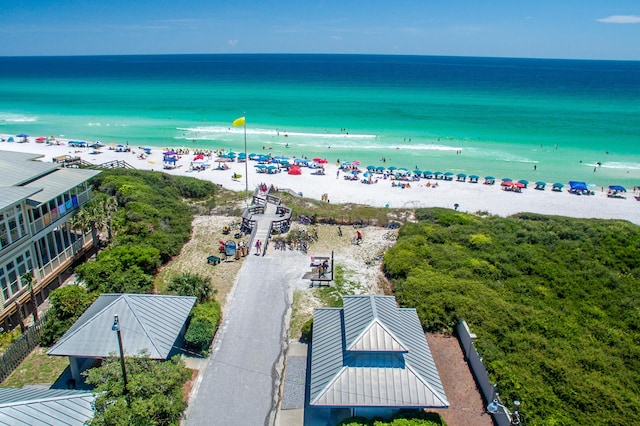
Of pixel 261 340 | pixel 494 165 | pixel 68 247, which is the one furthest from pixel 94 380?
pixel 494 165

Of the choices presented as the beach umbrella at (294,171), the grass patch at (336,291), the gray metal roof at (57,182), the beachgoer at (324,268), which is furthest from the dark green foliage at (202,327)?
the beach umbrella at (294,171)

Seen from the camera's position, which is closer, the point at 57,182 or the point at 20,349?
the point at 20,349

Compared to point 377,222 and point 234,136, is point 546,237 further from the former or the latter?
point 234,136

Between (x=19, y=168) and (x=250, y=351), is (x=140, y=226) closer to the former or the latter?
(x=19, y=168)

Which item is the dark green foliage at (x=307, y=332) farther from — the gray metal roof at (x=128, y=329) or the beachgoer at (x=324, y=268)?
the beachgoer at (x=324, y=268)

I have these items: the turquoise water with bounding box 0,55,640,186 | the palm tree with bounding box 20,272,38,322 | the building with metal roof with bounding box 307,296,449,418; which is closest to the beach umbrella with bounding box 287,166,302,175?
the turquoise water with bounding box 0,55,640,186

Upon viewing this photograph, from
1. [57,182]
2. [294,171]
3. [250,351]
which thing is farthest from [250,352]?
[294,171]
